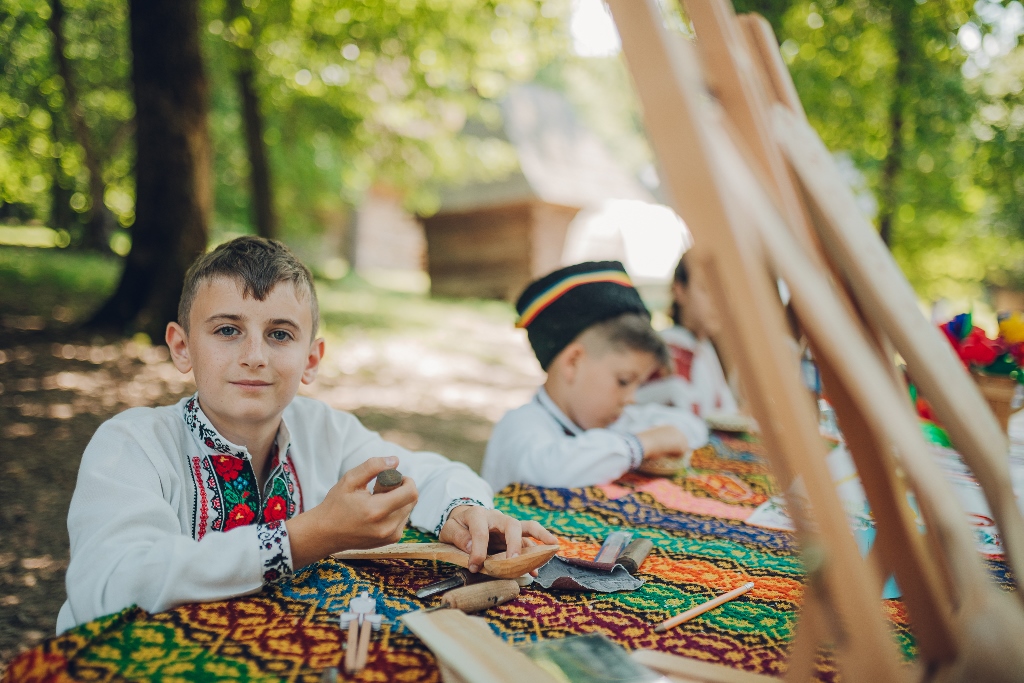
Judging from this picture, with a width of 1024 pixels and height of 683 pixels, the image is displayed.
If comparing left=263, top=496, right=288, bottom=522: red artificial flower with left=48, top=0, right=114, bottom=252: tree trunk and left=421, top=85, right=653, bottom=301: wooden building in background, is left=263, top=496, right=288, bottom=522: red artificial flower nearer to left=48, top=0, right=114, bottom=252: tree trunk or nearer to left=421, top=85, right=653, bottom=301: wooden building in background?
left=48, top=0, right=114, bottom=252: tree trunk

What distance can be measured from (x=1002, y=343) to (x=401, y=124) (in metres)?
9.80

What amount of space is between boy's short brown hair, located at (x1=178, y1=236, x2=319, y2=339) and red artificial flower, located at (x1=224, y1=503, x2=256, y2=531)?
459 millimetres

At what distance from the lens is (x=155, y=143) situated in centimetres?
688

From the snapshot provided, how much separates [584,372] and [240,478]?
1443 mm

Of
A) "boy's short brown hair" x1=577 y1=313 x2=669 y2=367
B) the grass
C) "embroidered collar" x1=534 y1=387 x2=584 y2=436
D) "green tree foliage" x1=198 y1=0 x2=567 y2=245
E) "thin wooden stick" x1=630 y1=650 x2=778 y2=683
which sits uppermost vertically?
"green tree foliage" x1=198 y1=0 x2=567 y2=245

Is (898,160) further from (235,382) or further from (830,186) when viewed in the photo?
(235,382)

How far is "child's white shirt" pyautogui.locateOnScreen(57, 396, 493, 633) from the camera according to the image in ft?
3.97

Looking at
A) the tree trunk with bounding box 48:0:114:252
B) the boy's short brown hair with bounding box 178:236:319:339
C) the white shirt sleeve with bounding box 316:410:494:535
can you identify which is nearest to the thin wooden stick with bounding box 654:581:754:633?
the white shirt sleeve with bounding box 316:410:494:535

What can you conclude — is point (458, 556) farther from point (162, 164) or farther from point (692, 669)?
point (162, 164)

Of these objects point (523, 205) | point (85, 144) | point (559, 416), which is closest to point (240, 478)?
point (559, 416)

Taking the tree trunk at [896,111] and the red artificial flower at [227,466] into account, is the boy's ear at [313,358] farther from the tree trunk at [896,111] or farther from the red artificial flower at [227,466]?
the tree trunk at [896,111]

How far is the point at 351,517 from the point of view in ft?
4.08

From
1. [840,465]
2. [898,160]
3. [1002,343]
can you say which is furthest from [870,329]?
[898,160]

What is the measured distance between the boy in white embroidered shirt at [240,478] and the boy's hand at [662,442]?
0.87 metres
